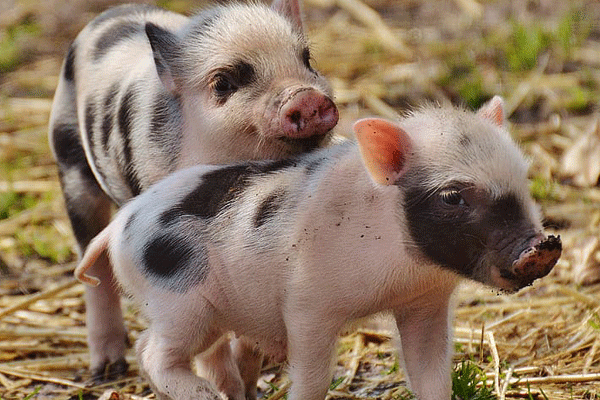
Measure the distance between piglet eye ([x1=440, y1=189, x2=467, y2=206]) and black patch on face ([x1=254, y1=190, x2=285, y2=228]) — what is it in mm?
635

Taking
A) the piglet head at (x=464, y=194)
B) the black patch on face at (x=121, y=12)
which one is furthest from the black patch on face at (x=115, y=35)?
the piglet head at (x=464, y=194)

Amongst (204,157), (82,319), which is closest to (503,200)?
(204,157)

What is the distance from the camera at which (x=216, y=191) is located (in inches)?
165

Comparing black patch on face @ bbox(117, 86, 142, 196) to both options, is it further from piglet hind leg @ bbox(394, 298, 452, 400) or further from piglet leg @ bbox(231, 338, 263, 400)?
piglet hind leg @ bbox(394, 298, 452, 400)

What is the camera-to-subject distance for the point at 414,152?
3809mm

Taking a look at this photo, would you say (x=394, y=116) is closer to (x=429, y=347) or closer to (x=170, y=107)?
(x=170, y=107)

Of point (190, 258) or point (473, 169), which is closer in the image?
point (473, 169)

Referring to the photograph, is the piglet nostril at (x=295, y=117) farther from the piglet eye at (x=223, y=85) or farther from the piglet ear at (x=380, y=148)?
the piglet ear at (x=380, y=148)

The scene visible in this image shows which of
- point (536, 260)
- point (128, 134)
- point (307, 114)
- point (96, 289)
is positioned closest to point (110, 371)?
point (96, 289)

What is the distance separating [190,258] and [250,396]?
950mm

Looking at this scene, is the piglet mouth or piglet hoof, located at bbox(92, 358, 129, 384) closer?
the piglet mouth

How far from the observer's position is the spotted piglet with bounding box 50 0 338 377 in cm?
448

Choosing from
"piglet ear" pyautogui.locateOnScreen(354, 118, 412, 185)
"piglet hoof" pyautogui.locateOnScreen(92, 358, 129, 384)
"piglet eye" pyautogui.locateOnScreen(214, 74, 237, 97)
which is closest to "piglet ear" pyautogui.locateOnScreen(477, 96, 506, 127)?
"piglet ear" pyautogui.locateOnScreen(354, 118, 412, 185)

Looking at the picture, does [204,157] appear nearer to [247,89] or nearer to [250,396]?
[247,89]
